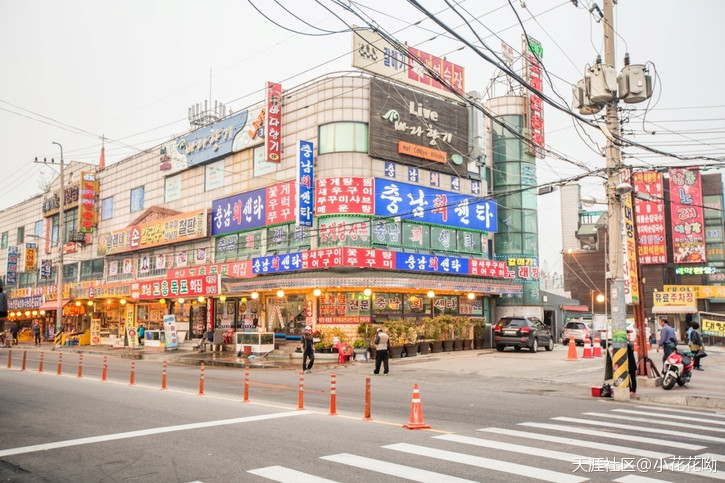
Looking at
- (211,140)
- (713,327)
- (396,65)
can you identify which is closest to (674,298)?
(713,327)

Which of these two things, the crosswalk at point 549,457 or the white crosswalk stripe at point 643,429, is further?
the white crosswalk stripe at point 643,429

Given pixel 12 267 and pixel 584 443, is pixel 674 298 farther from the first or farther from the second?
pixel 12 267

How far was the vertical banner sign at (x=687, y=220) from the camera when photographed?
207 ft

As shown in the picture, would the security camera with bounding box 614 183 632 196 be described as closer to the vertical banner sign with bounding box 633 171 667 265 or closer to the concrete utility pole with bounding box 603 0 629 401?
the concrete utility pole with bounding box 603 0 629 401

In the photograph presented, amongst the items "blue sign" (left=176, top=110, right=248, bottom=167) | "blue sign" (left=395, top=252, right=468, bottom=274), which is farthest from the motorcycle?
"blue sign" (left=176, top=110, right=248, bottom=167)

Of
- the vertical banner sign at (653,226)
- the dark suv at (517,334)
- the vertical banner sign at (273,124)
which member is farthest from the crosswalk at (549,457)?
the vertical banner sign at (653,226)

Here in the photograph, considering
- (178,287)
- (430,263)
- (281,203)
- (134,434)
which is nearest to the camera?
(134,434)

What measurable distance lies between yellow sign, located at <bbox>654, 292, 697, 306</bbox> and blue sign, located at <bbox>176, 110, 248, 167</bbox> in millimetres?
46970

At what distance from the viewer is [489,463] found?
7562mm

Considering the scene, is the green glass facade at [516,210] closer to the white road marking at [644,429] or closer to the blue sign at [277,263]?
the blue sign at [277,263]

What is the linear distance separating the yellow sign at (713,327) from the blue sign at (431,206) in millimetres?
13677

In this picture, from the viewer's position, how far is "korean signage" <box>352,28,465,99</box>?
32250 mm

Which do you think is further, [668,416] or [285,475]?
[668,416]

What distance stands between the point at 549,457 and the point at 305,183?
78.9 feet
